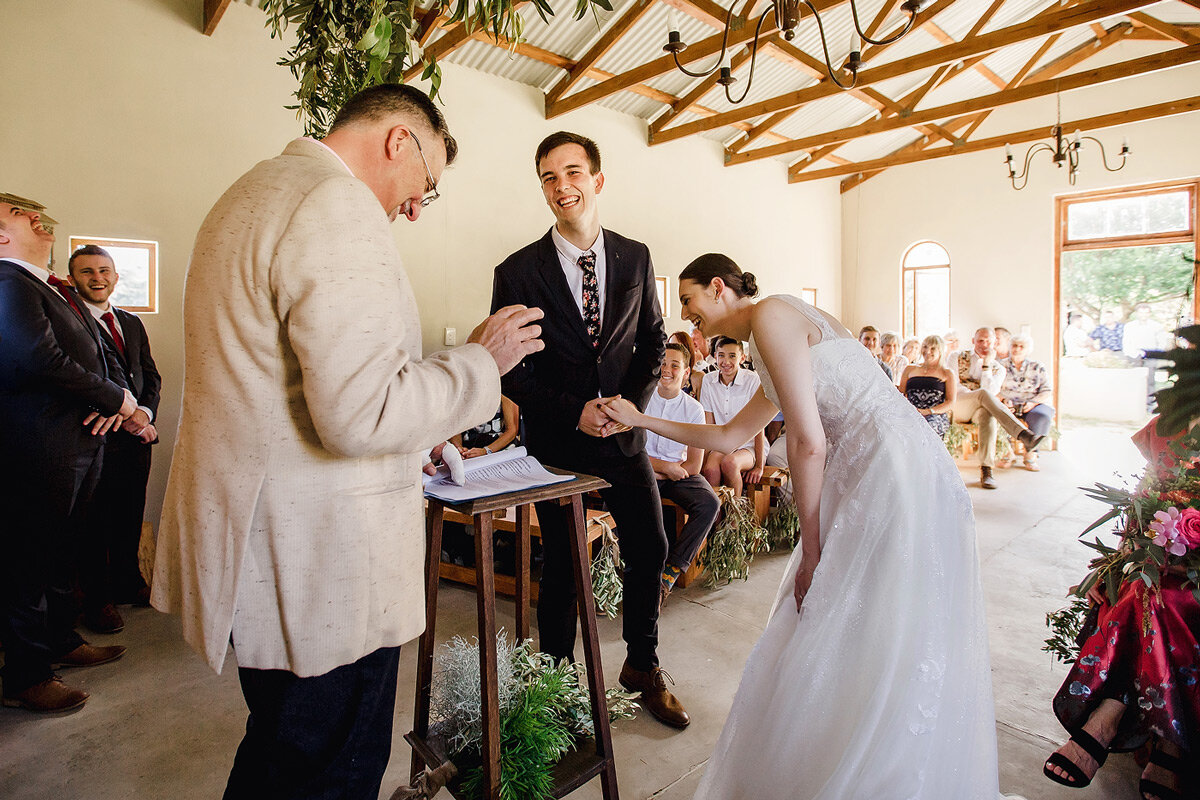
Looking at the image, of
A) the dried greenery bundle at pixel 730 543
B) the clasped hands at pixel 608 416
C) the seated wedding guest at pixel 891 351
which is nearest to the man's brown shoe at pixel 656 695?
the clasped hands at pixel 608 416

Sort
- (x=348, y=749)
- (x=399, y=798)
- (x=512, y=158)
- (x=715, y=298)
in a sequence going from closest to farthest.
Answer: (x=348, y=749), (x=399, y=798), (x=715, y=298), (x=512, y=158)

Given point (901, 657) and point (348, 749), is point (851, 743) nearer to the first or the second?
point (901, 657)

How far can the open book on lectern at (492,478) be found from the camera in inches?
57.2

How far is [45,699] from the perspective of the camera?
99.3 inches

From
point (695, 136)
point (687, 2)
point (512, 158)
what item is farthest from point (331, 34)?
point (695, 136)

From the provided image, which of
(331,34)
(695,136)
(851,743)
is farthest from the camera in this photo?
(695,136)

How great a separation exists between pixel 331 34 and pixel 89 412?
1.93 meters

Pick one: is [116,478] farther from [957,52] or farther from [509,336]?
[957,52]

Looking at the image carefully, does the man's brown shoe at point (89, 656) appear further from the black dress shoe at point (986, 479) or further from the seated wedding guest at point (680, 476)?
the black dress shoe at point (986, 479)

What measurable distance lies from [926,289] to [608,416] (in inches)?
410

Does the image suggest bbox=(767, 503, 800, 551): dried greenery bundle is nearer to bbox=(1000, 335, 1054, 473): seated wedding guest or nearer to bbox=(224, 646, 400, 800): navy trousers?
bbox=(224, 646, 400, 800): navy trousers

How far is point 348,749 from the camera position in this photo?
1164 mm

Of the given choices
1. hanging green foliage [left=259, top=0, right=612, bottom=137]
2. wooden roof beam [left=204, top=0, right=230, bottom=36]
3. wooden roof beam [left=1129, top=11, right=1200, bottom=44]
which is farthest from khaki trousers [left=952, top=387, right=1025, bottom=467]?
wooden roof beam [left=204, top=0, right=230, bottom=36]

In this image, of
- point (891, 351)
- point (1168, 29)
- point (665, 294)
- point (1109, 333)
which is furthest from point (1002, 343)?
point (665, 294)
